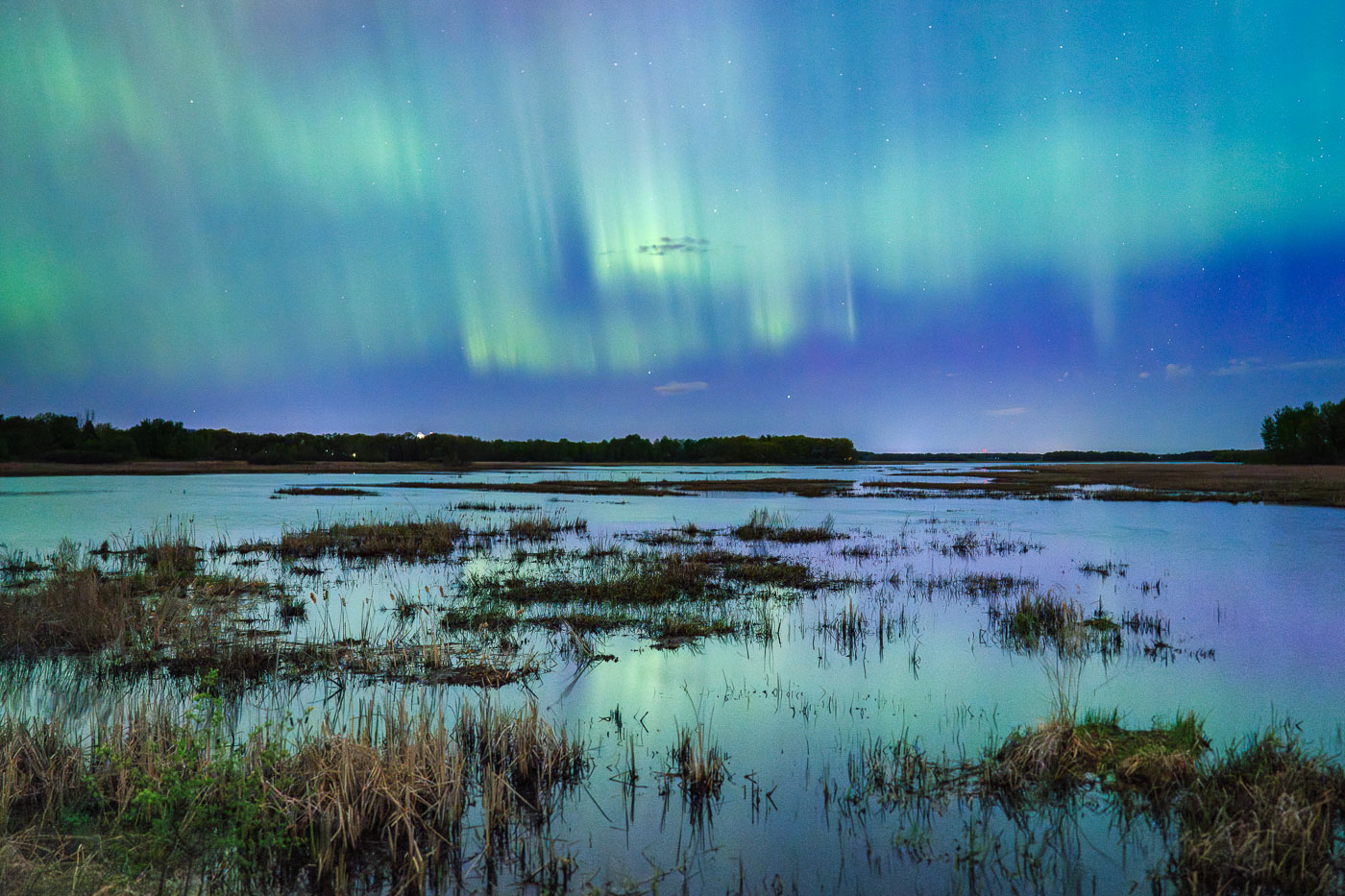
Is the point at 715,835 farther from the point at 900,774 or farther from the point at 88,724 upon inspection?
the point at 88,724

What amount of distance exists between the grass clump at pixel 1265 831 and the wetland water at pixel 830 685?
35 cm

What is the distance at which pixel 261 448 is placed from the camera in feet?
524

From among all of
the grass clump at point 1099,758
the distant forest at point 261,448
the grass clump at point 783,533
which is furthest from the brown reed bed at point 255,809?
the distant forest at point 261,448

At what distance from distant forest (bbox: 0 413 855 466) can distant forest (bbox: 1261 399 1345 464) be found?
91333 mm

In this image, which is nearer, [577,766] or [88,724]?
[577,766]

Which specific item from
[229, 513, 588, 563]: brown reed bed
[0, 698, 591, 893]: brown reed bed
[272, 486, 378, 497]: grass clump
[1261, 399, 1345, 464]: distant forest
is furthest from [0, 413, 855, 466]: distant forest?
[0, 698, 591, 893]: brown reed bed

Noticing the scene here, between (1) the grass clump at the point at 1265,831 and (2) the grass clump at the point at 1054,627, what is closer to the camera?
(1) the grass clump at the point at 1265,831

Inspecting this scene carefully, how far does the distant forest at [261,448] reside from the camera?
10944 cm

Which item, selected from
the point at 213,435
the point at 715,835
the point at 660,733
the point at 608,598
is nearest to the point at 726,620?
the point at 608,598

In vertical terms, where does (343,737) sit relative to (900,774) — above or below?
above

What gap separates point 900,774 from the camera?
7258 mm

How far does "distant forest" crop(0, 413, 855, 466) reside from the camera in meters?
109

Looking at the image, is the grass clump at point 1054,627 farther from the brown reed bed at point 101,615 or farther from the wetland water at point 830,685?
the brown reed bed at point 101,615

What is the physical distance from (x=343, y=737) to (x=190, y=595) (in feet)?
38.2
